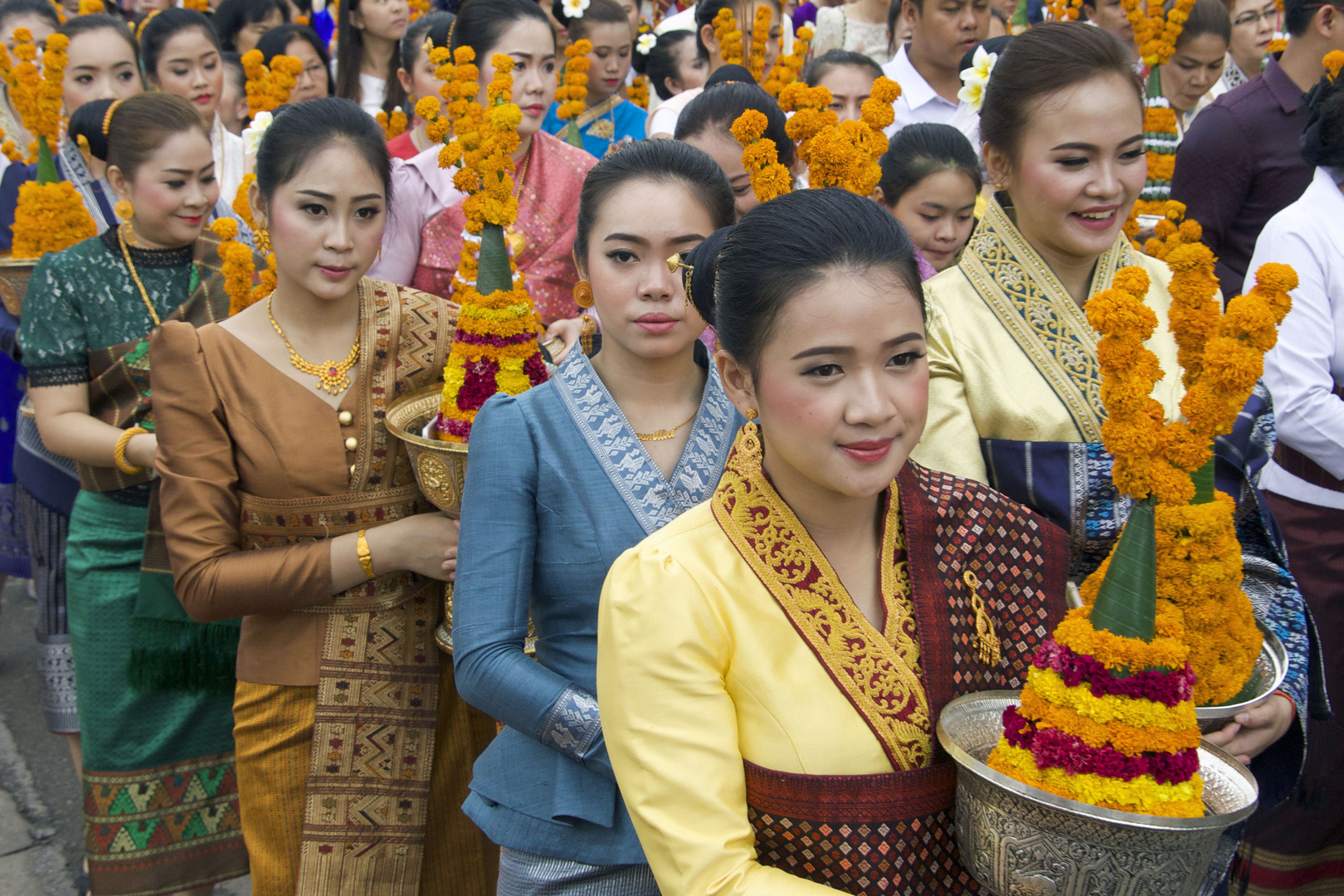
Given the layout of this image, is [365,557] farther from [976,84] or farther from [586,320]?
[976,84]

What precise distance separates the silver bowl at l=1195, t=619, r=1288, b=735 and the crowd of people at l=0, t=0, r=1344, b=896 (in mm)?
26

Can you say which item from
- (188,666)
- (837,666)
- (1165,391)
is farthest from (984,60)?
(188,666)

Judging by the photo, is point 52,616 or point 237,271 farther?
point 52,616

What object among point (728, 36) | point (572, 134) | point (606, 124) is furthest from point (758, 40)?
point (606, 124)

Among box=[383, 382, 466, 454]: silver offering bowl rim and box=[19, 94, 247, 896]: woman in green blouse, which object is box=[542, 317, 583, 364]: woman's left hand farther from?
box=[19, 94, 247, 896]: woman in green blouse

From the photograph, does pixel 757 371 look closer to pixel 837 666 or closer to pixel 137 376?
pixel 837 666

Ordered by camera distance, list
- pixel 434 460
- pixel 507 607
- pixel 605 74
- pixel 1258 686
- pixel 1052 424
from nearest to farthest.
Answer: pixel 1258 686 < pixel 507 607 < pixel 1052 424 < pixel 434 460 < pixel 605 74

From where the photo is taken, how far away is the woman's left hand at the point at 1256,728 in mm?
1604

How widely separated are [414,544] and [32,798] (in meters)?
2.43

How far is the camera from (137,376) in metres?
3.05

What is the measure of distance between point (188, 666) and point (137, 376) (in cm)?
79

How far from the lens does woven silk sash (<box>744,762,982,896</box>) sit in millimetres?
1337

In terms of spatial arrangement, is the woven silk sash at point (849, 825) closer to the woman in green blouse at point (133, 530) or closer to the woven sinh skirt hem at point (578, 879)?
the woven sinh skirt hem at point (578, 879)

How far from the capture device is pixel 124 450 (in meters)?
2.97
